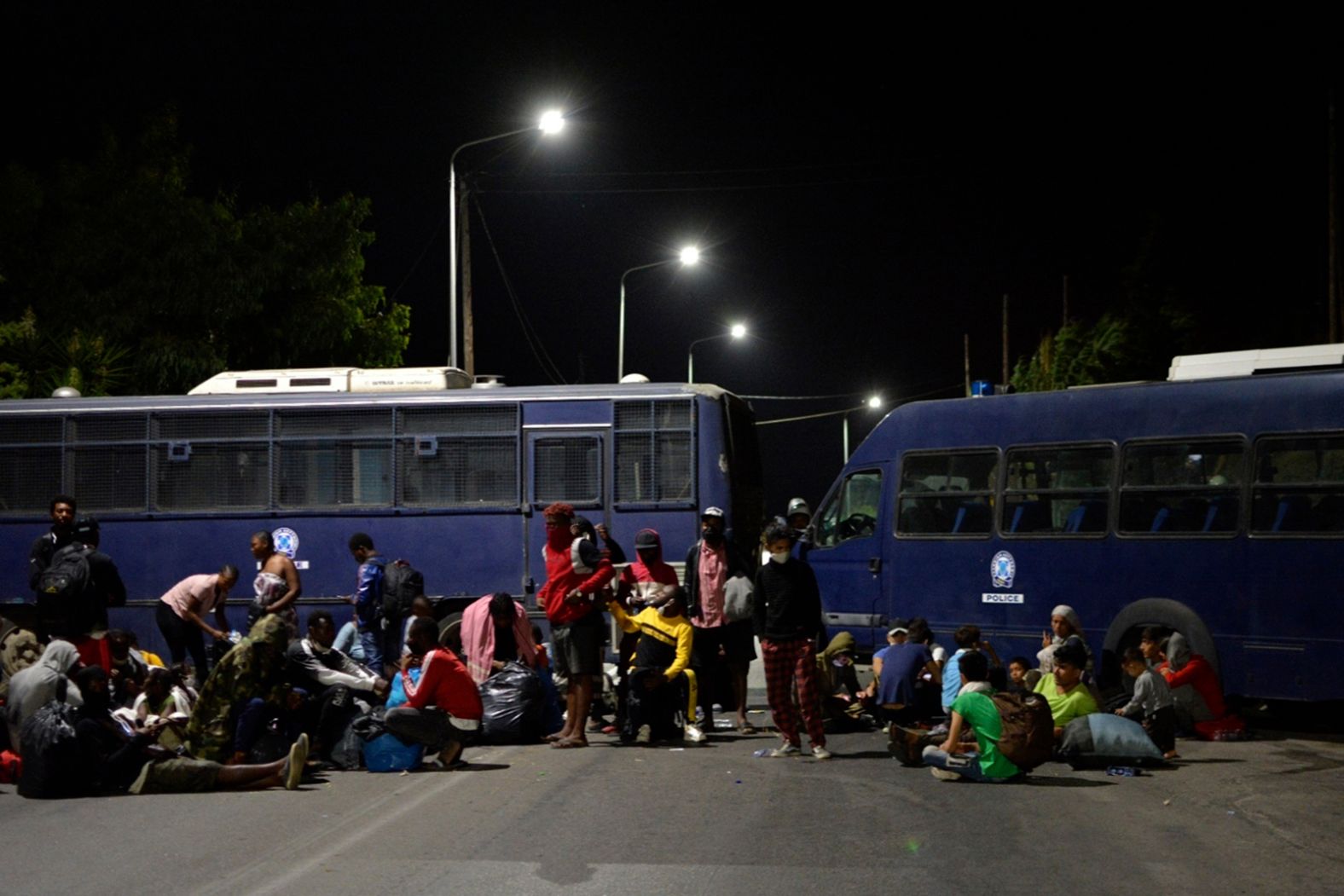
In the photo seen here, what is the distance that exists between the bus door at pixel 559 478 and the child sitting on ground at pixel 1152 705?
22.3 ft

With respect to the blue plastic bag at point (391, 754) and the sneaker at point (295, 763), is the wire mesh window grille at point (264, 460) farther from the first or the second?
the sneaker at point (295, 763)

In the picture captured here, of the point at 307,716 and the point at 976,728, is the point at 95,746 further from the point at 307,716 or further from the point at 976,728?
the point at 976,728

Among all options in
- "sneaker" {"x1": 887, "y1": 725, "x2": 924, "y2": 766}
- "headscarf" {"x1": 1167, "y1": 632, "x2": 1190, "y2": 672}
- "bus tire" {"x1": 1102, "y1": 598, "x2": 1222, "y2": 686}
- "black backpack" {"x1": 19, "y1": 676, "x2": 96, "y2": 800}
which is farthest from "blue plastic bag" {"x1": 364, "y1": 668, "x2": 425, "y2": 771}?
"headscarf" {"x1": 1167, "y1": 632, "x2": 1190, "y2": 672}

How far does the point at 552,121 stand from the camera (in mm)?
24922

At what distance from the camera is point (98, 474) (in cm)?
1936

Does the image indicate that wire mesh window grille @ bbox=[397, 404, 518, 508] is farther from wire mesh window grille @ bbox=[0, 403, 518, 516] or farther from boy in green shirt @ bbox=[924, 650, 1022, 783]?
boy in green shirt @ bbox=[924, 650, 1022, 783]

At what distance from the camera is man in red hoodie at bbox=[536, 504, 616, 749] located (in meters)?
13.7

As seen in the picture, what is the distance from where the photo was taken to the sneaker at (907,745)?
1225cm

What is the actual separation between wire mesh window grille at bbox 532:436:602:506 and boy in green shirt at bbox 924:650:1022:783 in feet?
24.1

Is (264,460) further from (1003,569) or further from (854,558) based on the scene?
(1003,569)

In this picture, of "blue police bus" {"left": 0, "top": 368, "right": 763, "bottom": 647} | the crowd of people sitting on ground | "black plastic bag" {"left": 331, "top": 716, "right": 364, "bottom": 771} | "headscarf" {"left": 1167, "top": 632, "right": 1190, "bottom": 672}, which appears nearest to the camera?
the crowd of people sitting on ground

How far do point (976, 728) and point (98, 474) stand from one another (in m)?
11.9

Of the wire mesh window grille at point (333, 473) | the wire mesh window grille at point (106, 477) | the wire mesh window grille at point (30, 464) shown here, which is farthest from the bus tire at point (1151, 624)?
the wire mesh window grille at point (30, 464)

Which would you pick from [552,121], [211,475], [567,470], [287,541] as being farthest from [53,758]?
[552,121]
